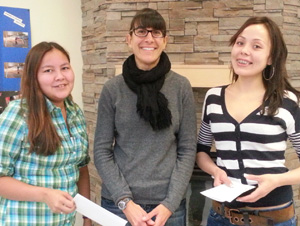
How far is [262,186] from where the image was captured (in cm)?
101

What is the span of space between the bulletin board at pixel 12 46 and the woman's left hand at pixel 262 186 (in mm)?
1793

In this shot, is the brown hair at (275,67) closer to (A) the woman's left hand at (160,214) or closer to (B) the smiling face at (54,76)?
(A) the woman's left hand at (160,214)

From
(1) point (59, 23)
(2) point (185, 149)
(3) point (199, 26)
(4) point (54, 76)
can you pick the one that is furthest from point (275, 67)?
(1) point (59, 23)

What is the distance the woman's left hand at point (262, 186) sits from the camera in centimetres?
101

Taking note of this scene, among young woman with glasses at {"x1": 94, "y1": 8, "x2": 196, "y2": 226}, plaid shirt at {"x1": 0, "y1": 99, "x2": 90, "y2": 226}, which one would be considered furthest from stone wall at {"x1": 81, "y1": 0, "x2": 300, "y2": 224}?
plaid shirt at {"x1": 0, "y1": 99, "x2": 90, "y2": 226}

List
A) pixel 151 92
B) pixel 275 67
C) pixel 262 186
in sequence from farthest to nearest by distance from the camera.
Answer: pixel 151 92, pixel 275 67, pixel 262 186

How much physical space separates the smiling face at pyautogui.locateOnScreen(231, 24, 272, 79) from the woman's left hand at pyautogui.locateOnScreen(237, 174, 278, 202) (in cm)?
40

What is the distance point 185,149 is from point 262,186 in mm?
367

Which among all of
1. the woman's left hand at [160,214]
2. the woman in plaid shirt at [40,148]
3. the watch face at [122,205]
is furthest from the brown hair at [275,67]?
the woman in plaid shirt at [40,148]

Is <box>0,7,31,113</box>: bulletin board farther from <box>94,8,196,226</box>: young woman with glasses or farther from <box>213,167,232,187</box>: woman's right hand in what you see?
<box>213,167,232,187</box>: woman's right hand

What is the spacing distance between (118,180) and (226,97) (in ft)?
1.91

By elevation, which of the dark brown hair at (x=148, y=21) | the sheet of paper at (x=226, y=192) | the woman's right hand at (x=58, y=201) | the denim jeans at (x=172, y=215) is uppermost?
the dark brown hair at (x=148, y=21)

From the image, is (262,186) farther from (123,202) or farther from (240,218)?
(123,202)

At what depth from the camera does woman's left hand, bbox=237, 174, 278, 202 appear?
1008 mm
